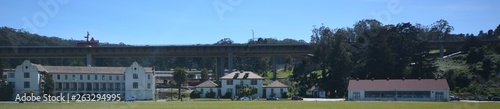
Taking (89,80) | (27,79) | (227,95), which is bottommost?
(227,95)

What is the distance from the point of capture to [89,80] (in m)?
90.2

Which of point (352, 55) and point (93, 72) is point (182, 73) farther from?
point (352, 55)

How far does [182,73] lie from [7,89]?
26.8 meters

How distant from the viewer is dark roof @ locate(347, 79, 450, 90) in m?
75.3

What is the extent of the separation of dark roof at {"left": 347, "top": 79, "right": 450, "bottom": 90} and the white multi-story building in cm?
3162

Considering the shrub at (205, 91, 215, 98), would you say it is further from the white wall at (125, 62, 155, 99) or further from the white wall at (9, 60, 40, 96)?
the white wall at (9, 60, 40, 96)

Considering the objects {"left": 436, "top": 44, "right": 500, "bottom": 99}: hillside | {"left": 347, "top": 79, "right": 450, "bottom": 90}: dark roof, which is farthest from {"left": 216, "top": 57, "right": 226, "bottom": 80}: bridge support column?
{"left": 347, "top": 79, "right": 450, "bottom": 90}: dark roof

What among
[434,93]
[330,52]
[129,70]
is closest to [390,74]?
[330,52]

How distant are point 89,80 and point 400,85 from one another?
1881 inches

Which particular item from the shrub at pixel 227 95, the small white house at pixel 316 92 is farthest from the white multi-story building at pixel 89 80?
the small white house at pixel 316 92

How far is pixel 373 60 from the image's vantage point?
91.0 metres

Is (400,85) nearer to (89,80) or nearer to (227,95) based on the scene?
(227,95)

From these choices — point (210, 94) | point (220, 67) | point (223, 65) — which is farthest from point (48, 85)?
point (220, 67)

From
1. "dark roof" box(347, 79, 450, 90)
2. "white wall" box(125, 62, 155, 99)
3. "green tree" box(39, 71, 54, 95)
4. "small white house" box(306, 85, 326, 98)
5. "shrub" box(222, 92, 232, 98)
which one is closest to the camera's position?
"dark roof" box(347, 79, 450, 90)
